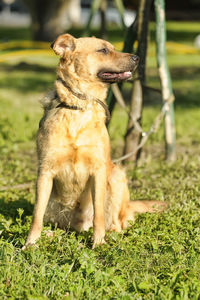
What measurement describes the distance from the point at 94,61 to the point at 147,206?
151cm

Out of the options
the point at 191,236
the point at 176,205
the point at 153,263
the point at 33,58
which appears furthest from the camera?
the point at 33,58

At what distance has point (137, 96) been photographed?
6.59 meters

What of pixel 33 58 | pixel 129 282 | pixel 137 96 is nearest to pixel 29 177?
pixel 137 96

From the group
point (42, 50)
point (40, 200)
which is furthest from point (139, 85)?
point (42, 50)

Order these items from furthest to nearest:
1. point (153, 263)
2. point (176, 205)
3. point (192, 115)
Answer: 1. point (192, 115)
2. point (176, 205)
3. point (153, 263)

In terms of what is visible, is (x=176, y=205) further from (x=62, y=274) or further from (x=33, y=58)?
(x=33, y=58)

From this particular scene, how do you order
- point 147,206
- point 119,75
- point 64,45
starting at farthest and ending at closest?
point 147,206
point 119,75
point 64,45

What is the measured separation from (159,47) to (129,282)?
154 inches

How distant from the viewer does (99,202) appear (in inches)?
162

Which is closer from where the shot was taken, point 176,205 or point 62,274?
point 62,274

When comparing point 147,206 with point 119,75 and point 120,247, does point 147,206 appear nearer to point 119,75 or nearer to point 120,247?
point 120,247

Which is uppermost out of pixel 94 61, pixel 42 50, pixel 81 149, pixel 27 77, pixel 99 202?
pixel 94 61

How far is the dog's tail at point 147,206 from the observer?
15.2ft

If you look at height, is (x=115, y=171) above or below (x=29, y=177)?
above
